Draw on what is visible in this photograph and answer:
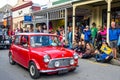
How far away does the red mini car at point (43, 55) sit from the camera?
7.69 metres

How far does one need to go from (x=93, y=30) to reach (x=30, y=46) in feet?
19.5

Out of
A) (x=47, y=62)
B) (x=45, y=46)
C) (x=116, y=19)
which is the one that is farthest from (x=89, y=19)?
(x=47, y=62)

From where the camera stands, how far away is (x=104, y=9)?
54.1 feet

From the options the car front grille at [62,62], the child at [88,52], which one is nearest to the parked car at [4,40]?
the child at [88,52]

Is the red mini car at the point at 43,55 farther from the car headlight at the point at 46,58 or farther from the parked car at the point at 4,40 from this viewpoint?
the parked car at the point at 4,40

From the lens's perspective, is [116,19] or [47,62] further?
[116,19]

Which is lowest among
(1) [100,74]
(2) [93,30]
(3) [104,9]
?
(1) [100,74]

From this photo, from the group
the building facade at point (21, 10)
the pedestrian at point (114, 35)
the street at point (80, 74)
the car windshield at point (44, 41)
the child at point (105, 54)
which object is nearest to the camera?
the street at point (80, 74)

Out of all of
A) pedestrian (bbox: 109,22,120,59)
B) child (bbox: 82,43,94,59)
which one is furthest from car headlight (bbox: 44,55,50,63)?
child (bbox: 82,43,94,59)

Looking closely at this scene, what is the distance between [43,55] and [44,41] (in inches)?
→ 52.8

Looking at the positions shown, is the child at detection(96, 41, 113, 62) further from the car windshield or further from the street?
the car windshield

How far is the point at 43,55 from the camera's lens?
7.66m

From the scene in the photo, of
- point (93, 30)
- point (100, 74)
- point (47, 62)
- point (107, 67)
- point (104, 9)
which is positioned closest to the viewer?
point (47, 62)

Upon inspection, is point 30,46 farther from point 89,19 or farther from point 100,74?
point 89,19
